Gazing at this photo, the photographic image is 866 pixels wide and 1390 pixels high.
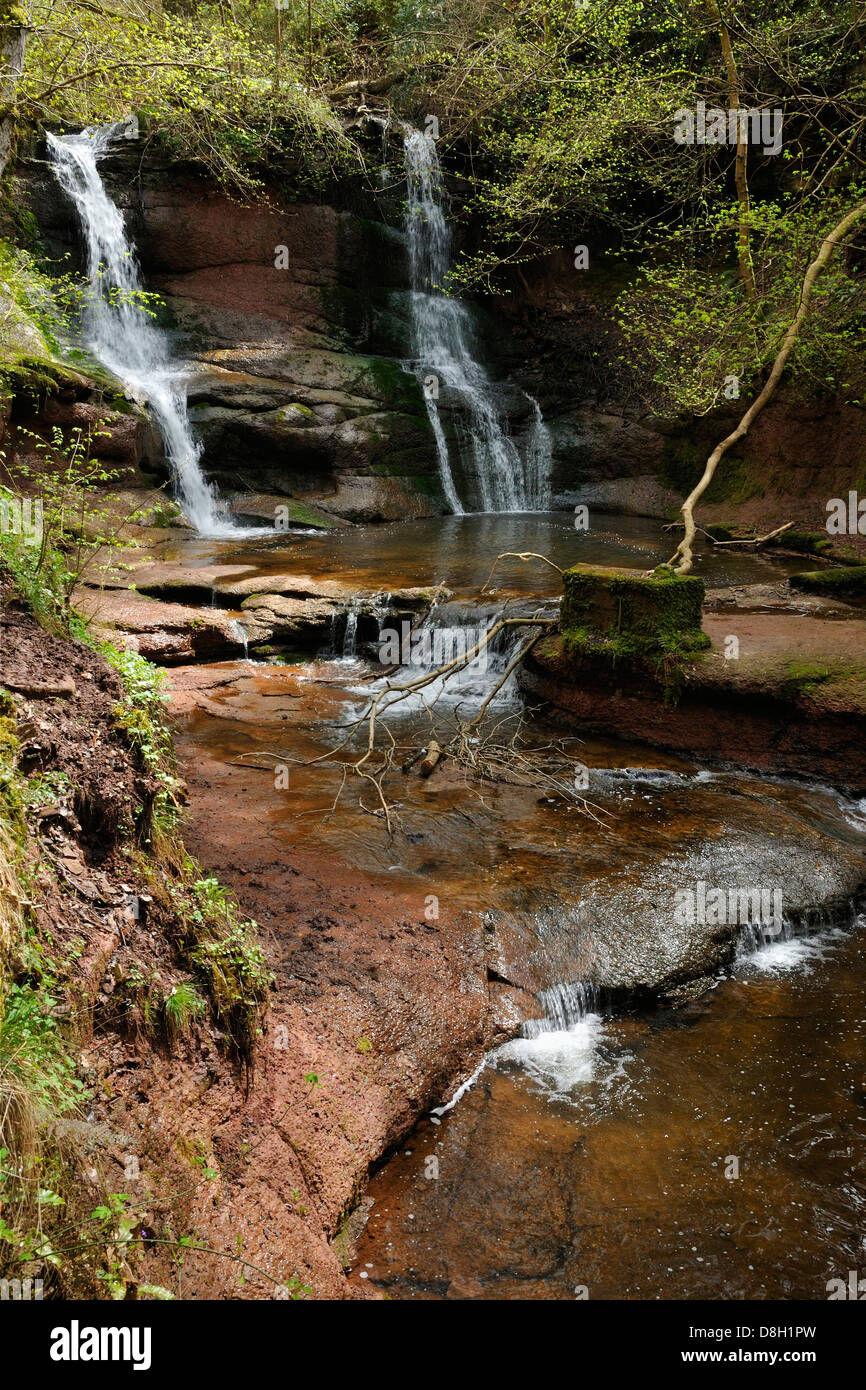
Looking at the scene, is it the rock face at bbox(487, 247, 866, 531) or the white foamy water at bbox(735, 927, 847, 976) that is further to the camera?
→ the rock face at bbox(487, 247, 866, 531)

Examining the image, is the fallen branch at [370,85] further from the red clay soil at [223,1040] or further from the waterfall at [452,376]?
the red clay soil at [223,1040]

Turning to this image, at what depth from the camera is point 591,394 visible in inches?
723

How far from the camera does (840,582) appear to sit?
925 centimetres

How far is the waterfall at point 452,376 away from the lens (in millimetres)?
17844

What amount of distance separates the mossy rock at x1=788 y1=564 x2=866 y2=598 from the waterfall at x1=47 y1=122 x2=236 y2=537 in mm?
10140

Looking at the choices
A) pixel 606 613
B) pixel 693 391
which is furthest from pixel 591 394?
pixel 606 613

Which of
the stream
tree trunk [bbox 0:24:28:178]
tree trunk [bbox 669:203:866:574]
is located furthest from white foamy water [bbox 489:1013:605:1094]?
tree trunk [bbox 0:24:28:178]

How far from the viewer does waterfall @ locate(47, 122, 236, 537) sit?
15344 millimetres

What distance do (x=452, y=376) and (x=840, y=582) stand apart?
12.2 metres

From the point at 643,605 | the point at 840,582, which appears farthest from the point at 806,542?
the point at 643,605

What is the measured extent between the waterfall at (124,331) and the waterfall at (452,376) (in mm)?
5212

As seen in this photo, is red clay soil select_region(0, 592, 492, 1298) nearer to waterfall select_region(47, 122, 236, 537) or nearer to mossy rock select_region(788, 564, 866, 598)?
mossy rock select_region(788, 564, 866, 598)

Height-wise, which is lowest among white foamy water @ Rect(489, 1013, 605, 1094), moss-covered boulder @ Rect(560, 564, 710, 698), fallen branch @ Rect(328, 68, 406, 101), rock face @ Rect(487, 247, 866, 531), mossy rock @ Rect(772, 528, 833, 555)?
white foamy water @ Rect(489, 1013, 605, 1094)

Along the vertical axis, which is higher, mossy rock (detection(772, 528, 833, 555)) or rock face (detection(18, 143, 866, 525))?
rock face (detection(18, 143, 866, 525))
